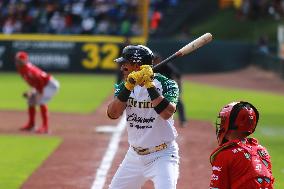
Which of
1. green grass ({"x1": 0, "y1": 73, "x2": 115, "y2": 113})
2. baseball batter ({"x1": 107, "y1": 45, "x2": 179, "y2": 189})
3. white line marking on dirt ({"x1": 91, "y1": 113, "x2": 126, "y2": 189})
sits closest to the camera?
baseball batter ({"x1": 107, "y1": 45, "x2": 179, "y2": 189})

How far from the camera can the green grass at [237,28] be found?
37219mm

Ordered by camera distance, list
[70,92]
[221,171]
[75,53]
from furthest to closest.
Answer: [75,53] → [70,92] → [221,171]

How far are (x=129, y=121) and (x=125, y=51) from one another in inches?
28.0

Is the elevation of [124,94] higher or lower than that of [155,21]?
higher

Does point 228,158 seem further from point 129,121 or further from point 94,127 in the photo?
point 94,127

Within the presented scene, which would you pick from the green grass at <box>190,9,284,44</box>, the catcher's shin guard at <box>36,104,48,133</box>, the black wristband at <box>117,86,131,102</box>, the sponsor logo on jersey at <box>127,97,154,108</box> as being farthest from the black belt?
the green grass at <box>190,9,284,44</box>

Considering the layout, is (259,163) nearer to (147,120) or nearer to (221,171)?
(221,171)

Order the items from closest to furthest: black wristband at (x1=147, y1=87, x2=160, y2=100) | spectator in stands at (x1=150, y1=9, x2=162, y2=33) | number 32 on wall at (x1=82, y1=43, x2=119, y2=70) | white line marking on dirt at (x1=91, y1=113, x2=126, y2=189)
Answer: black wristband at (x1=147, y1=87, x2=160, y2=100) → white line marking on dirt at (x1=91, y1=113, x2=126, y2=189) → number 32 on wall at (x1=82, y1=43, x2=119, y2=70) → spectator in stands at (x1=150, y1=9, x2=162, y2=33)

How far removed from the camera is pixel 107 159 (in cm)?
1233

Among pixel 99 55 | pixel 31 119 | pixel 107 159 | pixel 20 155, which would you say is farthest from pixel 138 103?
pixel 99 55

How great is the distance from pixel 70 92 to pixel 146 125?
17652 millimetres

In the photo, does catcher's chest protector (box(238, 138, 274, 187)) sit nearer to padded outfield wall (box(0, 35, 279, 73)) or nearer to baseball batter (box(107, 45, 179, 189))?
baseball batter (box(107, 45, 179, 189))

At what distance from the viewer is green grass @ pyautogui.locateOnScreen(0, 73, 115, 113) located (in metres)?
20.7

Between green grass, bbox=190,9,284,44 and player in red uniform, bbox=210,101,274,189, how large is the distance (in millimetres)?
31924
